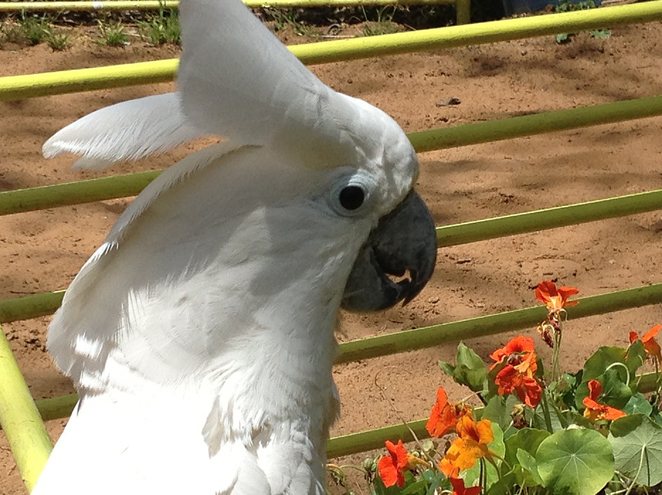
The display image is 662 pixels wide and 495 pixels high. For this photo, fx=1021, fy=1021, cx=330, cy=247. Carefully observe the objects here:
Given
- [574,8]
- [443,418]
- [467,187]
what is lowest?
[467,187]

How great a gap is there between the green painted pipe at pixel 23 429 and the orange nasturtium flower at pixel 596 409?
3.25 ft

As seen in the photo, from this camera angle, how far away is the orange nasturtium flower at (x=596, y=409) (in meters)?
1.92

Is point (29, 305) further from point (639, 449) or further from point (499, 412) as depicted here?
point (639, 449)

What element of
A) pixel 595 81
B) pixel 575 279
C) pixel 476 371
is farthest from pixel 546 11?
pixel 476 371

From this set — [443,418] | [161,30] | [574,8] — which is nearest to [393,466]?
[443,418]

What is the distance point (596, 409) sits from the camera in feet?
6.31

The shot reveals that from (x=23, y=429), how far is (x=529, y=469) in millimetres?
923

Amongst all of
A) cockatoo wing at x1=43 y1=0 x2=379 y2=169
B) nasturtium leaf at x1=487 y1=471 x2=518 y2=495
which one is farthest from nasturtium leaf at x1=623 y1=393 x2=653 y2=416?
cockatoo wing at x1=43 y1=0 x2=379 y2=169

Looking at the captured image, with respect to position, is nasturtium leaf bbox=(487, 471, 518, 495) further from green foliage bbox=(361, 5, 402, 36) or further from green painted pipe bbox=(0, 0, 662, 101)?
green foliage bbox=(361, 5, 402, 36)

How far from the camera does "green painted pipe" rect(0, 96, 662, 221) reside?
1.92 metres

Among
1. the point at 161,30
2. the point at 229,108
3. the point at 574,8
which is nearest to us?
the point at 229,108

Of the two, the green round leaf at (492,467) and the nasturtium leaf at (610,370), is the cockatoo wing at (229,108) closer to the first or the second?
the green round leaf at (492,467)

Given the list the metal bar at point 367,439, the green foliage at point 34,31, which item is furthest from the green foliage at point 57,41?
the metal bar at point 367,439

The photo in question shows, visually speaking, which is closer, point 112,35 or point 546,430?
point 546,430
